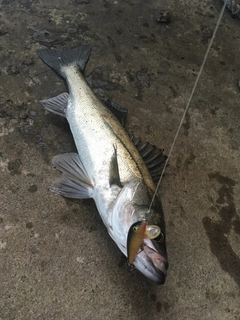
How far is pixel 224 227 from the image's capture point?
274cm

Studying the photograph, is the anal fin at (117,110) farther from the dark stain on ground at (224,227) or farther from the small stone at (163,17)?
the small stone at (163,17)

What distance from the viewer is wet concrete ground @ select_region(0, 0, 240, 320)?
2332mm

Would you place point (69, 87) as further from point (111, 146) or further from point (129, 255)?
point (129, 255)

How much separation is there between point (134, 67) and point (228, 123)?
1052 mm

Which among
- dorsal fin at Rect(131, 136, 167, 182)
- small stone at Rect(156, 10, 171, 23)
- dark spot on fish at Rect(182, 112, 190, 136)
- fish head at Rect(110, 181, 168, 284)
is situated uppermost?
small stone at Rect(156, 10, 171, 23)

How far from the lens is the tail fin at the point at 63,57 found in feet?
10.7

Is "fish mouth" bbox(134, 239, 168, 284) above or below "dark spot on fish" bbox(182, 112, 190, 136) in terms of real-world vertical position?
above

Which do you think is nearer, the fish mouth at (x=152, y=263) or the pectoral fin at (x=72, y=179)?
the fish mouth at (x=152, y=263)

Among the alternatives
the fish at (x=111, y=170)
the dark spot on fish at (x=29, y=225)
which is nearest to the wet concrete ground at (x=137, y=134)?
the dark spot on fish at (x=29, y=225)

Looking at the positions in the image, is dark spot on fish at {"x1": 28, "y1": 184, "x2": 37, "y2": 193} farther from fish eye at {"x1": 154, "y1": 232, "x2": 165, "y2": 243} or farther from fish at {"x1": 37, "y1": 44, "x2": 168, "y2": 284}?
fish eye at {"x1": 154, "y1": 232, "x2": 165, "y2": 243}

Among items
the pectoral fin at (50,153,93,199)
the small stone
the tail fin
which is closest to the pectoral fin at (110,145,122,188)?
the pectoral fin at (50,153,93,199)

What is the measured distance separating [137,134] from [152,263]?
1379 mm

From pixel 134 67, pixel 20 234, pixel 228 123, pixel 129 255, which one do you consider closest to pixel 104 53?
pixel 134 67

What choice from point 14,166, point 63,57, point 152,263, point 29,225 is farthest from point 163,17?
point 152,263
